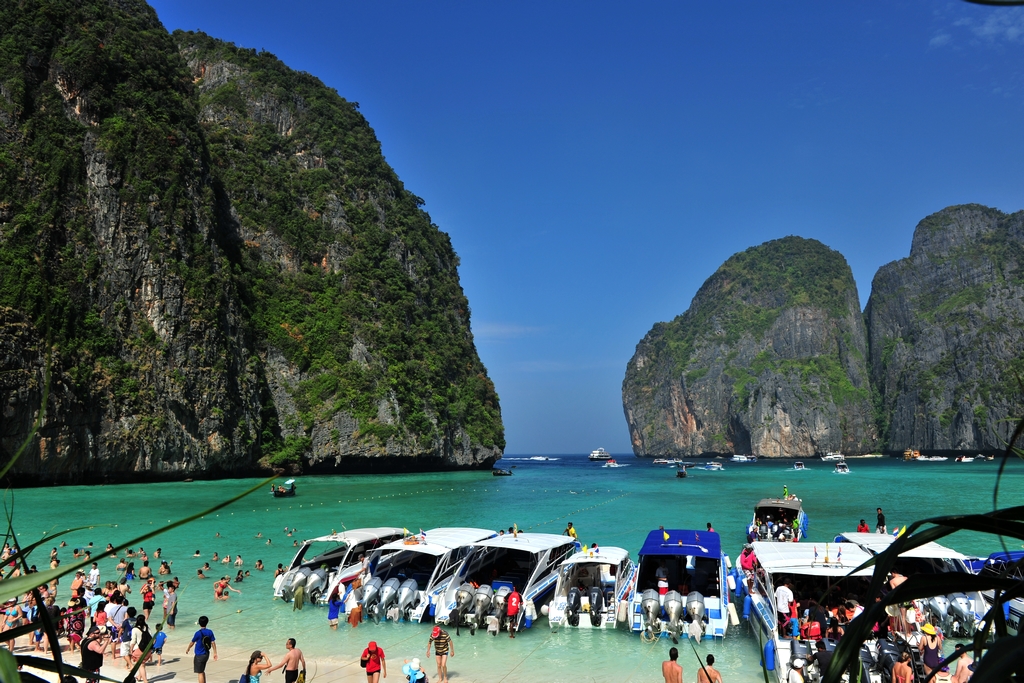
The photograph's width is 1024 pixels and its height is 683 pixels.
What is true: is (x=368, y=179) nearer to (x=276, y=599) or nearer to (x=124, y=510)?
(x=124, y=510)

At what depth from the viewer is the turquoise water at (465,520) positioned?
42.8 ft

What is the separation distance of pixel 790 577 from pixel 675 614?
267cm

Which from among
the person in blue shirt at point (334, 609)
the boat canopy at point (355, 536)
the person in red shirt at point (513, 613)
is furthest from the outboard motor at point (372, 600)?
the person in red shirt at point (513, 613)

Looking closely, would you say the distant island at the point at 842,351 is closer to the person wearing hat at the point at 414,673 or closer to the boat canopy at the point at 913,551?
the boat canopy at the point at 913,551

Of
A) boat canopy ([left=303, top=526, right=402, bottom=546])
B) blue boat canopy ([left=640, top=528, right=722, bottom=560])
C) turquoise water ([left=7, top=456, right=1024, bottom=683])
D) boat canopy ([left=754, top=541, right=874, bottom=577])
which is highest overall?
boat canopy ([left=754, top=541, right=874, bottom=577])

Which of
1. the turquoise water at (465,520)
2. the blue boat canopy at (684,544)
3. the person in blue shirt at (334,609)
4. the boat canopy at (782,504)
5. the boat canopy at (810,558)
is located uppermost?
the boat canopy at (810,558)

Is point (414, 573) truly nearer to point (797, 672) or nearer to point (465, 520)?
point (797, 672)

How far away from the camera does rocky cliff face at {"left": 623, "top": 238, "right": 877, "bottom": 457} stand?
423 ft

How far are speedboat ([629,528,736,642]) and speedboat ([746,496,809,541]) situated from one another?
7.24 meters

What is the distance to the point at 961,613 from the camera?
13352 mm

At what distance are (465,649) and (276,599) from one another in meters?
6.12

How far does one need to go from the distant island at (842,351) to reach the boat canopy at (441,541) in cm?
9714

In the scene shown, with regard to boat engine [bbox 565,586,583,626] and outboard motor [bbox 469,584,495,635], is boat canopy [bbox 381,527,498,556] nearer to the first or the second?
outboard motor [bbox 469,584,495,635]

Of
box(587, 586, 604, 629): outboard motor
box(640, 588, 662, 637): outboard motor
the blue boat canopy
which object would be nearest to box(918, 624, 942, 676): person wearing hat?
box(640, 588, 662, 637): outboard motor
